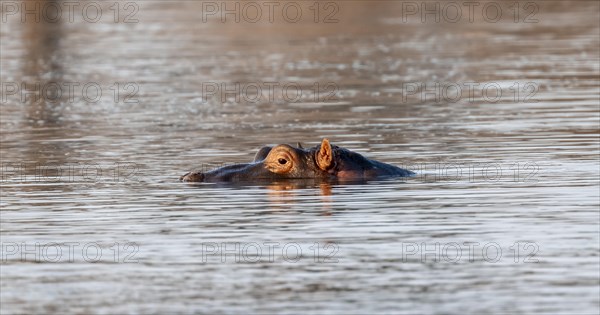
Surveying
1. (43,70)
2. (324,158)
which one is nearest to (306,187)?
(324,158)

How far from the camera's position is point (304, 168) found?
1572 cm

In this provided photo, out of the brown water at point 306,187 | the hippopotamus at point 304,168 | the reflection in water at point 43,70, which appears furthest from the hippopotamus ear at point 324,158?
the reflection in water at point 43,70

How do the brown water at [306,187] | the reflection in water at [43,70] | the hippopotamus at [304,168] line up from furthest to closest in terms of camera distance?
the reflection in water at [43,70], the hippopotamus at [304,168], the brown water at [306,187]

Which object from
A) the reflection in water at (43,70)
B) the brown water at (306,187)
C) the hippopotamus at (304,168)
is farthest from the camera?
the reflection in water at (43,70)

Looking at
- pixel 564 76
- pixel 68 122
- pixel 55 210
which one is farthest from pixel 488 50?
pixel 55 210

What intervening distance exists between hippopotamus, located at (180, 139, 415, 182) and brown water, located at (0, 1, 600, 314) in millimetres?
397

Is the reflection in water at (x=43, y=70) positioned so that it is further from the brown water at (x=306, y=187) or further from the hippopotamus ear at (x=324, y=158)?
the hippopotamus ear at (x=324, y=158)

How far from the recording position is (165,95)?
27891mm

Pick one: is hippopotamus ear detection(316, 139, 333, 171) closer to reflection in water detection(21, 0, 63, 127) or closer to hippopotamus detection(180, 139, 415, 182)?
hippopotamus detection(180, 139, 415, 182)

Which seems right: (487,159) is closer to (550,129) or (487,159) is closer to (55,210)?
(550,129)

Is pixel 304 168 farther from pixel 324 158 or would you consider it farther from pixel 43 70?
pixel 43 70

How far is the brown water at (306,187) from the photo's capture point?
10.1 m

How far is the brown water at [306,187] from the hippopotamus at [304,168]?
0.40 meters

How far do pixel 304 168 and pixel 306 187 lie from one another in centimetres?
68
